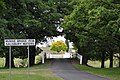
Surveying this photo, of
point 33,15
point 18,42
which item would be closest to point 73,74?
point 18,42

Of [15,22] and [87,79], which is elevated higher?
[15,22]

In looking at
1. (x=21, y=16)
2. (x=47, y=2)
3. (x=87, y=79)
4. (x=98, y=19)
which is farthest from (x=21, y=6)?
(x=87, y=79)

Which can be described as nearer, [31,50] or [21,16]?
[21,16]

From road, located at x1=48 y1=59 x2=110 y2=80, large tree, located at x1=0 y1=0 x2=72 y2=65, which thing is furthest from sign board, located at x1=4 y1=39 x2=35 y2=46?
large tree, located at x1=0 y1=0 x2=72 y2=65

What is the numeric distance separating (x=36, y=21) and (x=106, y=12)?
1526 cm

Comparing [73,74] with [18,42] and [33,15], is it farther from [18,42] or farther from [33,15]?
[33,15]

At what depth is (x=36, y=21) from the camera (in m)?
36.8

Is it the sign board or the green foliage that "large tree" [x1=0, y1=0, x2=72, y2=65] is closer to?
the sign board

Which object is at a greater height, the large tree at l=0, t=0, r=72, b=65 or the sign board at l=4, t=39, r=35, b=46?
the large tree at l=0, t=0, r=72, b=65

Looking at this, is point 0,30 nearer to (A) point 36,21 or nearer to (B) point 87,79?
(A) point 36,21

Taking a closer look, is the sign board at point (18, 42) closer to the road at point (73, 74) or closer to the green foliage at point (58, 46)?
the road at point (73, 74)

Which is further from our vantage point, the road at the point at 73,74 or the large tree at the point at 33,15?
the large tree at the point at 33,15

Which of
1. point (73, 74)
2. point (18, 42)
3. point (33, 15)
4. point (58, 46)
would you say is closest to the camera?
point (18, 42)

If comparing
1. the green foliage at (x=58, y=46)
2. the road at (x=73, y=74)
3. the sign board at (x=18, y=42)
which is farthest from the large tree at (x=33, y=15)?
the green foliage at (x=58, y=46)
